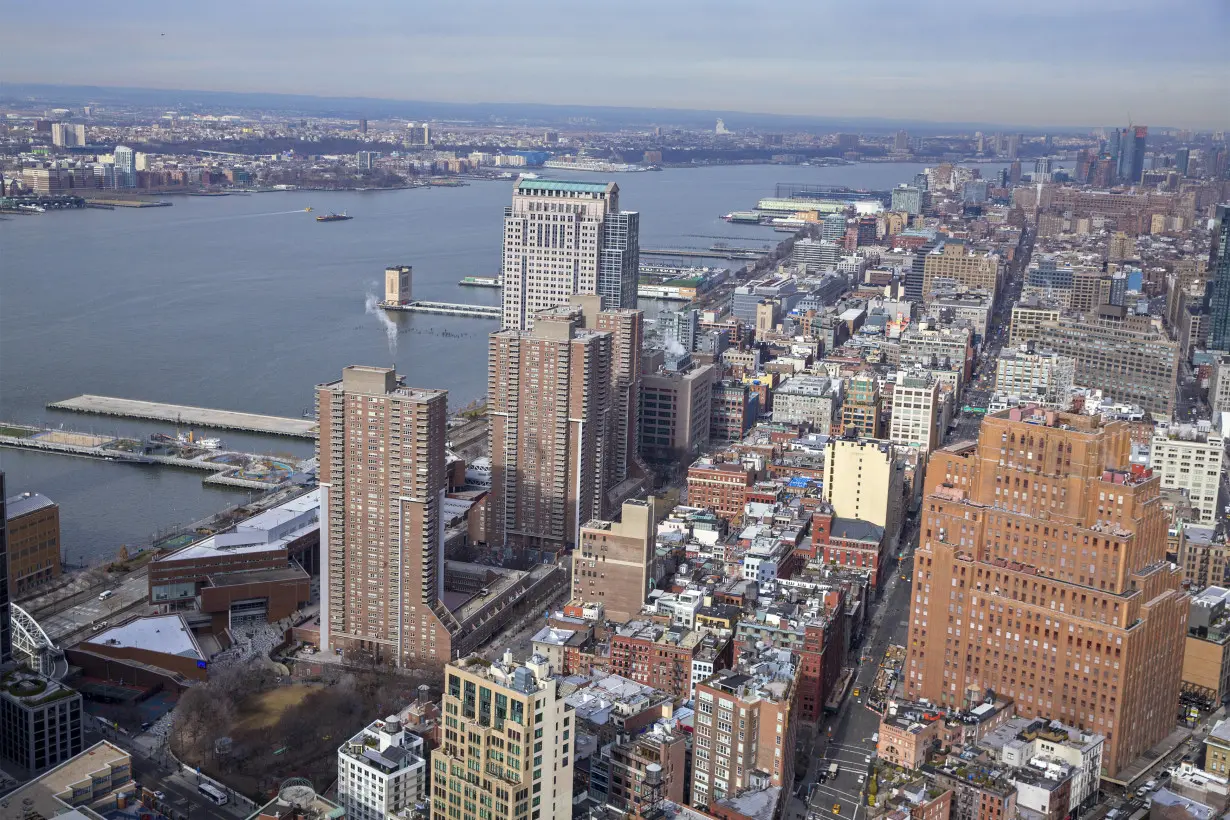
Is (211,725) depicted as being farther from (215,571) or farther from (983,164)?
(983,164)

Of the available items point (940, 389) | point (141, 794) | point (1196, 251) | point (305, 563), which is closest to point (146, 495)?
point (305, 563)

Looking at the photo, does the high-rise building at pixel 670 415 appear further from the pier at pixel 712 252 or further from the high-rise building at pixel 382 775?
the pier at pixel 712 252

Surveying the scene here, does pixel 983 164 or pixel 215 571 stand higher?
pixel 983 164

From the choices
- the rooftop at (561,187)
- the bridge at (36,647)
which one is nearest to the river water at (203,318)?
the bridge at (36,647)

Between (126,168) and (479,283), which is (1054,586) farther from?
(126,168)

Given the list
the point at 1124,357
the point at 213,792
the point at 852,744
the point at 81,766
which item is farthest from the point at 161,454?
the point at 1124,357

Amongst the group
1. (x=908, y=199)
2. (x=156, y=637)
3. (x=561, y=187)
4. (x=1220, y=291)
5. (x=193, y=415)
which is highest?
(x=561, y=187)
